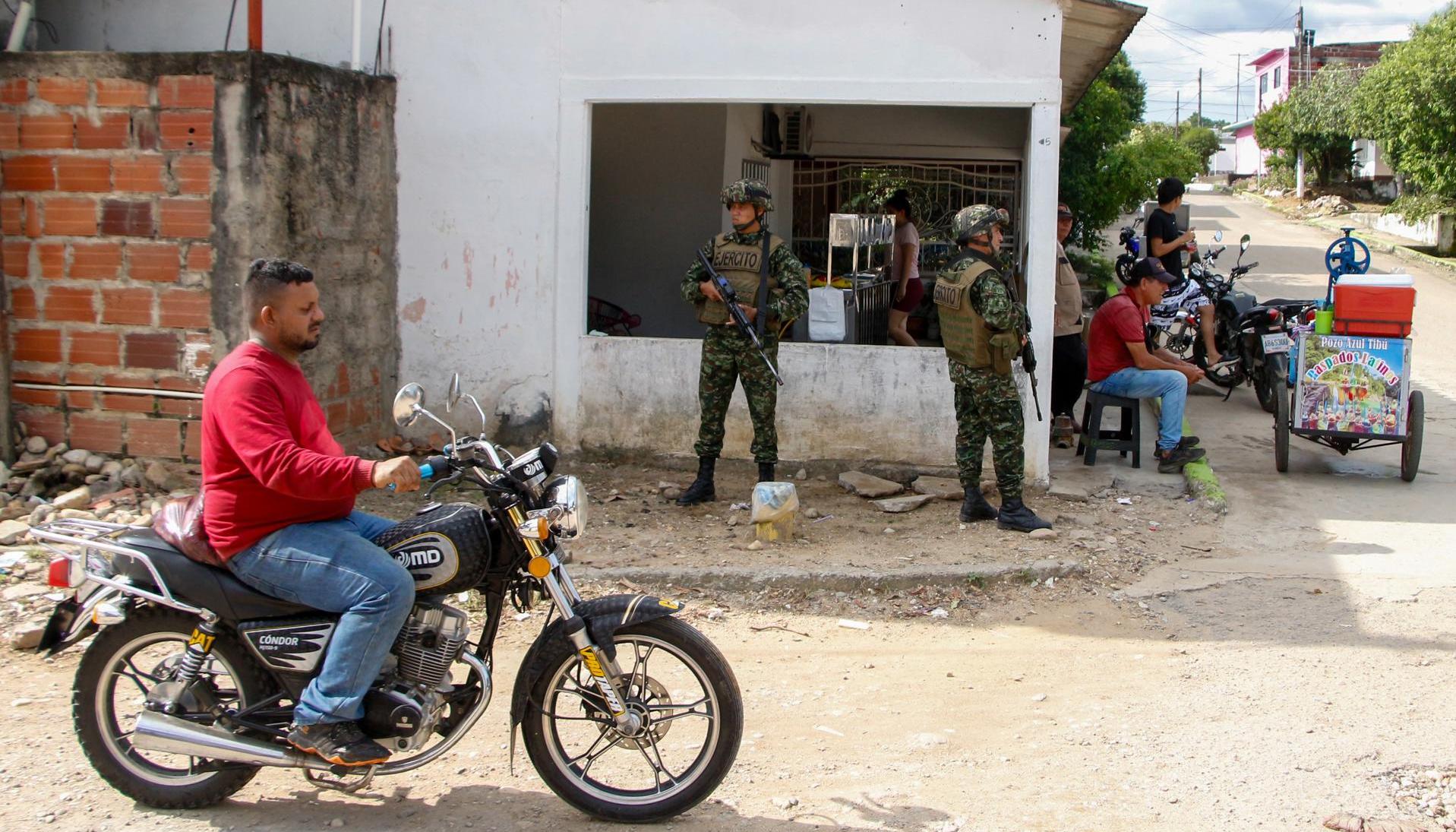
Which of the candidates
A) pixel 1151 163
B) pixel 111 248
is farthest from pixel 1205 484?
pixel 1151 163

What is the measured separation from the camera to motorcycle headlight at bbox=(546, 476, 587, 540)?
11.1ft

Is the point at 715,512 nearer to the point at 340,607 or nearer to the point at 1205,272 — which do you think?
the point at 340,607

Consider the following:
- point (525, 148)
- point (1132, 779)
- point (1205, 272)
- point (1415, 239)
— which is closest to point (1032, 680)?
point (1132, 779)

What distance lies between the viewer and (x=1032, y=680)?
483 centimetres

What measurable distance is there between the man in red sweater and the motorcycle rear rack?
0.19 metres

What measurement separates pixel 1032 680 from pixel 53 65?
235 inches

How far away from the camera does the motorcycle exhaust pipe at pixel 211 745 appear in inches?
Result: 135

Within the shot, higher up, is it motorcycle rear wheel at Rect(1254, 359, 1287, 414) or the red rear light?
motorcycle rear wheel at Rect(1254, 359, 1287, 414)

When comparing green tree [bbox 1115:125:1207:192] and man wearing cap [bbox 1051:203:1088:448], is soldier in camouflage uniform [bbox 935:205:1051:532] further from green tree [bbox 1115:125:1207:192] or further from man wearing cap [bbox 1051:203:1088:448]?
green tree [bbox 1115:125:1207:192]

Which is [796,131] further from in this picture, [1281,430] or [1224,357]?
[1281,430]

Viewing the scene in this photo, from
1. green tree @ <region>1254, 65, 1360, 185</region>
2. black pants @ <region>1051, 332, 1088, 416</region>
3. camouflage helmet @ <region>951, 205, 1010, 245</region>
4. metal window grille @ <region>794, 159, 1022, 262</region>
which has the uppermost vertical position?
green tree @ <region>1254, 65, 1360, 185</region>

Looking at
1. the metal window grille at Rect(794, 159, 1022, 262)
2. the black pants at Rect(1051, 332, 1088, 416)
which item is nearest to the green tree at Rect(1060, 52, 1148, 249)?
the metal window grille at Rect(794, 159, 1022, 262)

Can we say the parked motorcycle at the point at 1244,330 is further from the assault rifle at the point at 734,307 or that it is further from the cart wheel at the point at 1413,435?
the assault rifle at the point at 734,307

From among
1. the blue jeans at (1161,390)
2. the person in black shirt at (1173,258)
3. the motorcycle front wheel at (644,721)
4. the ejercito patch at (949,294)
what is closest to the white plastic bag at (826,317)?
the ejercito patch at (949,294)
